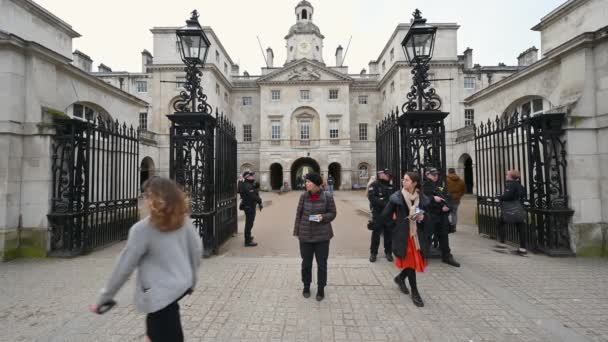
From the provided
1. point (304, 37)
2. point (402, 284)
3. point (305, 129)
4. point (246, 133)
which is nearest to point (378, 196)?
point (402, 284)

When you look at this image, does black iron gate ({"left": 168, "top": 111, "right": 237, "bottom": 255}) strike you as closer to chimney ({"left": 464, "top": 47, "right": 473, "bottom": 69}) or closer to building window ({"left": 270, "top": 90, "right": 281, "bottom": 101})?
building window ({"left": 270, "top": 90, "right": 281, "bottom": 101})

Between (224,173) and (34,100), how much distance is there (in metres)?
4.16

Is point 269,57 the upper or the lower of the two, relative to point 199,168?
upper

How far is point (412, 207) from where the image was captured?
12.7 ft

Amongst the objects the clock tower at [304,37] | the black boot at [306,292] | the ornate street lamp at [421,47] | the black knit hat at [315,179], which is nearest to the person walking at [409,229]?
the black knit hat at [315,179]

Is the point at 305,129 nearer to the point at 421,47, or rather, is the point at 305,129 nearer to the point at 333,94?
the point at 333,94

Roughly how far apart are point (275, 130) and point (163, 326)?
32.6 m

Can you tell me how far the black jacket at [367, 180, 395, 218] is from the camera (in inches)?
218

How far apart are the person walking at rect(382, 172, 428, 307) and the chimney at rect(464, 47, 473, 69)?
117 ft

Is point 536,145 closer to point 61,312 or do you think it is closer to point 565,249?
point 565,249

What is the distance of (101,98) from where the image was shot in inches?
375

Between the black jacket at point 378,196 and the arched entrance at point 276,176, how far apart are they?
28552 millimetres

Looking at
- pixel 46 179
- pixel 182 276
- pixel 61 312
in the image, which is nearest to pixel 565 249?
pixel 182 276

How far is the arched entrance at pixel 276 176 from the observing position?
34.6 metres
